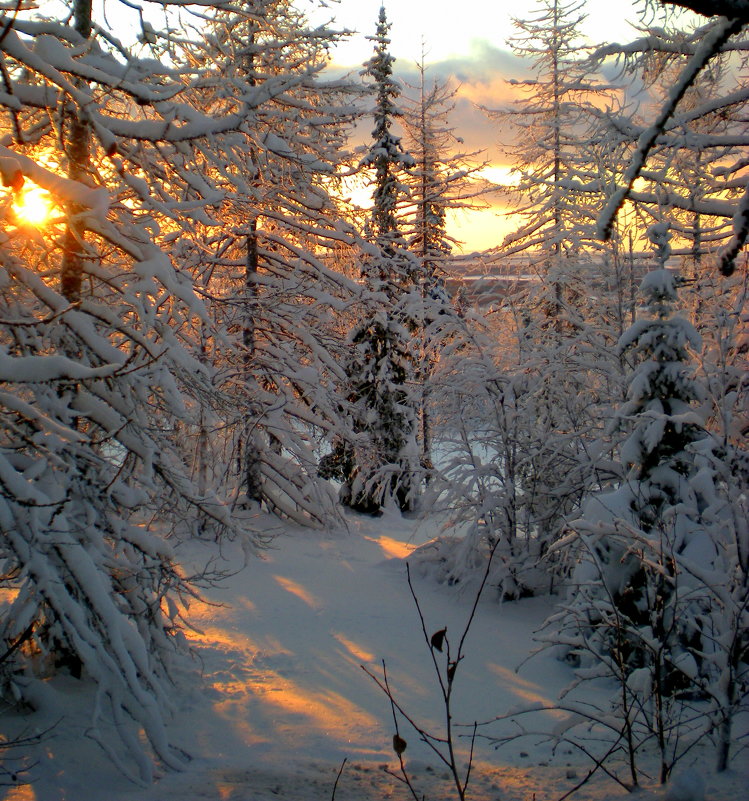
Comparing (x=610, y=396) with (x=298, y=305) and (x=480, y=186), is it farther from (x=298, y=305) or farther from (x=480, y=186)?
(x=480, y=186)

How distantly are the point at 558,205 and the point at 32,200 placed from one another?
683 inches

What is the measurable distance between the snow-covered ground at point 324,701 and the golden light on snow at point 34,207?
3.51 m

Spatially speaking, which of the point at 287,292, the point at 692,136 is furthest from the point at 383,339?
the point at 692,136

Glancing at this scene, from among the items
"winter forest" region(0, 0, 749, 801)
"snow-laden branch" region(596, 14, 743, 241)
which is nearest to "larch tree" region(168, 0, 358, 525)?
"winter forest" region(0, 0, 749, 801)

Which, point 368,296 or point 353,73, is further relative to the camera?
point 353,73

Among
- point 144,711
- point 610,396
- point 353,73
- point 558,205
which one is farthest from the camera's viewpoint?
point 558,205

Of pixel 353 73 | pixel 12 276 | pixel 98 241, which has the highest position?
pixel 353 73

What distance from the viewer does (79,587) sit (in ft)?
15.1

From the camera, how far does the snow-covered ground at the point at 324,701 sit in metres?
4.36

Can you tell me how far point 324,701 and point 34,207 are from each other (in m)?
4.88

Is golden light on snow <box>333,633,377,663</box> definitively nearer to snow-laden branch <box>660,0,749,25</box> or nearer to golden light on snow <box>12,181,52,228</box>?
golden light on snow <box>12,181,52,228</box>

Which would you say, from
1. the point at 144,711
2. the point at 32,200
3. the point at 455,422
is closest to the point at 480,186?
the point at 455,422

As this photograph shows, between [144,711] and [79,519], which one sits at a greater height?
[79,519]

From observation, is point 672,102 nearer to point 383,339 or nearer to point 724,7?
point 724,7
